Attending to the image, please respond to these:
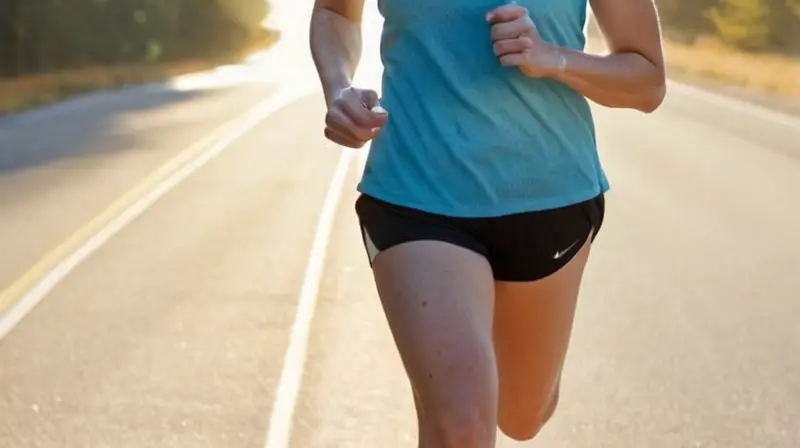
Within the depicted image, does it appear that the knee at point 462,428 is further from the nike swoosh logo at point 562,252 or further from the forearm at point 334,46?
the forearm at point 334,46

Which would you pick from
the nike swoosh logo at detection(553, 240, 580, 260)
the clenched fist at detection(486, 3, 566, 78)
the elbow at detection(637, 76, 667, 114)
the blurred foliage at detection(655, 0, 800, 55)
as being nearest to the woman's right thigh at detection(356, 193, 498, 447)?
the nike swoosh logo at detection(553, 240, 580, 260)

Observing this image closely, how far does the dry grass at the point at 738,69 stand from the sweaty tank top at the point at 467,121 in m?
22.1

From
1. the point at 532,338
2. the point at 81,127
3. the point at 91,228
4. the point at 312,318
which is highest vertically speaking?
the point at 532,338

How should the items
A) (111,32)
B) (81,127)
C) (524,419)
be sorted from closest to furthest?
(524,419), (81,127), (111,32)

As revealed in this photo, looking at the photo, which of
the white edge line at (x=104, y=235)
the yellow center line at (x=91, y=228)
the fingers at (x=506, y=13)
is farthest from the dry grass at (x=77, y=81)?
the fingers at (x=506, y=13)

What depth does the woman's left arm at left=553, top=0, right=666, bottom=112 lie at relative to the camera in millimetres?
2695

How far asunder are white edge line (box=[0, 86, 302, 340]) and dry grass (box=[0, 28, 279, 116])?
8376mm

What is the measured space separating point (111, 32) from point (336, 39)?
40423 mm

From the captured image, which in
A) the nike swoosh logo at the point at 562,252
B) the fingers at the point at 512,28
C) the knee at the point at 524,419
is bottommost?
the knee at the point at 524,419

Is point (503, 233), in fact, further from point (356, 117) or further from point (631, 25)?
point (631, 25)

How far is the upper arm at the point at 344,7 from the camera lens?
3018 millimetres

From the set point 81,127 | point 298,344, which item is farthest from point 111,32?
point 298,344

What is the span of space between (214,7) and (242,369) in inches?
1972

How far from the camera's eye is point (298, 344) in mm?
6047
